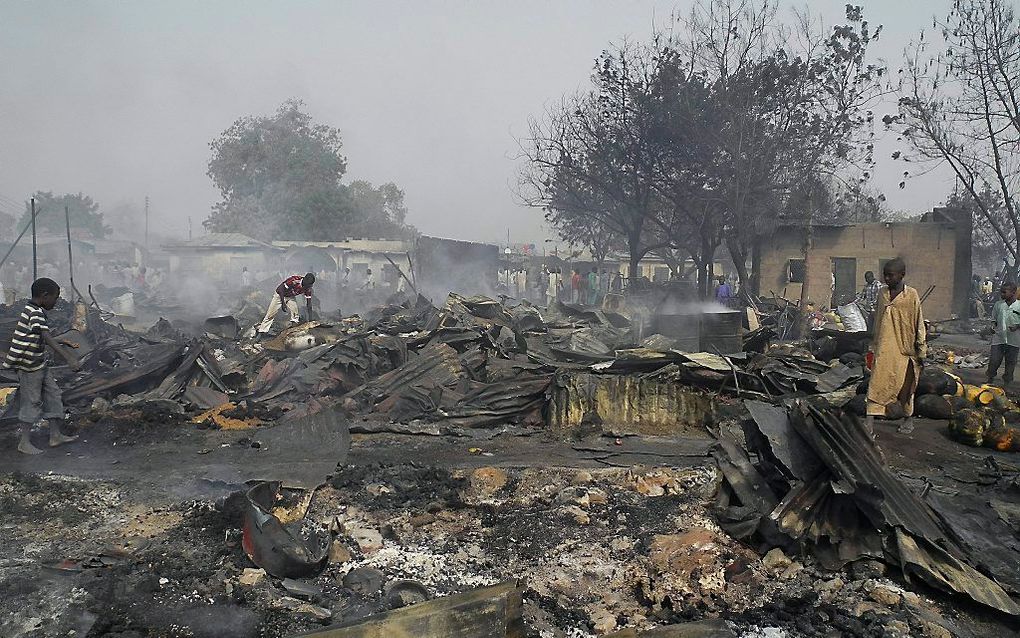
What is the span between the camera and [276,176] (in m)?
46.6

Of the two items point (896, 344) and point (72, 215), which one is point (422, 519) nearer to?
point (896, 344)

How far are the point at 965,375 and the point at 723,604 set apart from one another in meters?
9.80

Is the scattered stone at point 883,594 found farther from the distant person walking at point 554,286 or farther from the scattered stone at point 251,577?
the distant person walking at point 554,286

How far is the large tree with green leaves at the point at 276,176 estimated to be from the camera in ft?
140

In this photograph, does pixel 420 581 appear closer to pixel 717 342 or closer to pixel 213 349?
pixel 717 342

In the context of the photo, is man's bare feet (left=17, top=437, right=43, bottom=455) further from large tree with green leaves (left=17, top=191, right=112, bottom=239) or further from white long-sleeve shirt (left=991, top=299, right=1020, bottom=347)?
large tree with green leaves (left=17, top=191, right=112, bottom=239)

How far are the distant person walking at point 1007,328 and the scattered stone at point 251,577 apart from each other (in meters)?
9.99

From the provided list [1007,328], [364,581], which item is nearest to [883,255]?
[1007,328]

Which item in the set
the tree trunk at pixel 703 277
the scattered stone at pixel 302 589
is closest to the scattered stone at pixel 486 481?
the scattered stone at pixel 302 589

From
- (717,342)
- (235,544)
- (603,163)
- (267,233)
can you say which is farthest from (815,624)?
(267,233)

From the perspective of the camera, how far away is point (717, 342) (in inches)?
375

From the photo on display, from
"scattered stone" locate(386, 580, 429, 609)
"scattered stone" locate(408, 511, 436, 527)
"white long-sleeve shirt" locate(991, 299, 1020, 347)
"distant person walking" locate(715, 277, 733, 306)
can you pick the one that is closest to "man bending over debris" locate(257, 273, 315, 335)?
"scattered stone" locate(408, 511, 436, 527)

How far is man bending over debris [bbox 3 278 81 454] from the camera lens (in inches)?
252

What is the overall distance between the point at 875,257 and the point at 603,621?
66.2 ft
